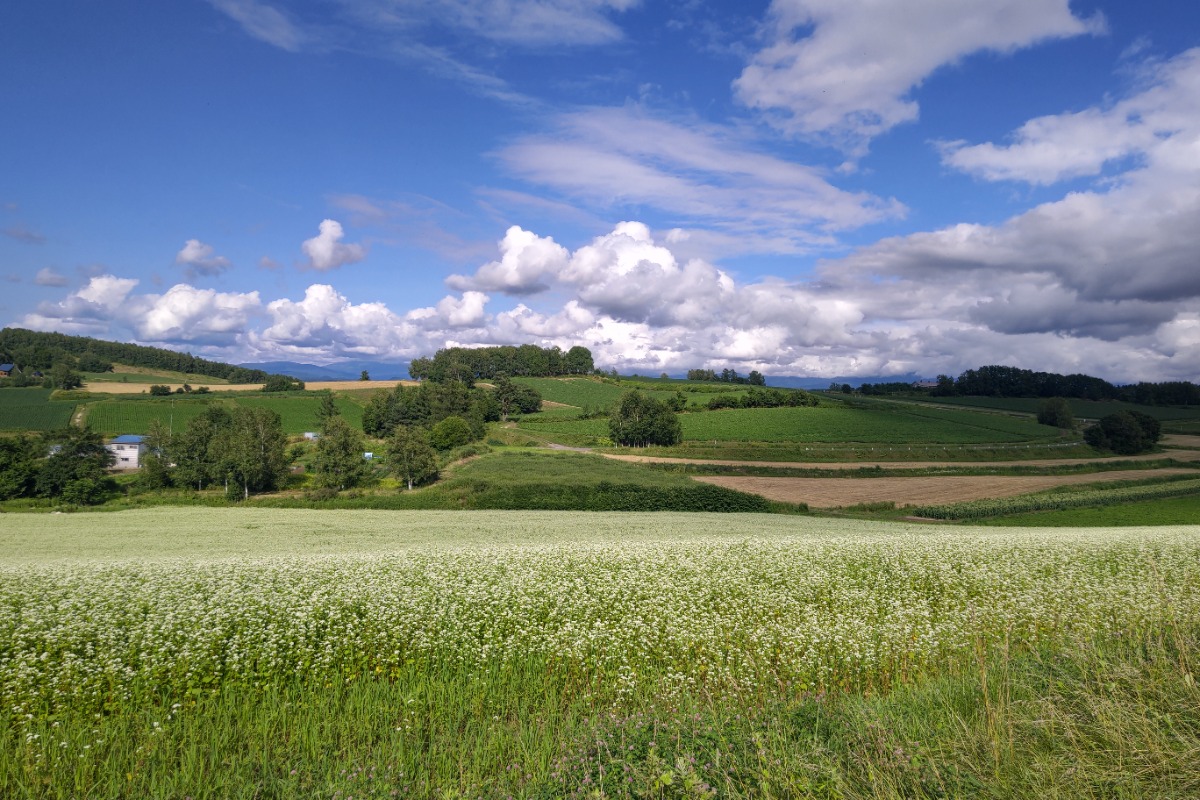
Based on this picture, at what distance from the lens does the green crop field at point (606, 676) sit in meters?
4.20

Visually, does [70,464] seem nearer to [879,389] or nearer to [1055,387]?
[879,389]

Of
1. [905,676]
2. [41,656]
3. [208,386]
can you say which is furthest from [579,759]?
[208,386]

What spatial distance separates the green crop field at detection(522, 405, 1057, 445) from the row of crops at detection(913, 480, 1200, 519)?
30524 millimetres

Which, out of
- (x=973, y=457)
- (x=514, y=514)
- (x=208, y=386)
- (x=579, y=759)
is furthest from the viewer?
(x=208, y=386)

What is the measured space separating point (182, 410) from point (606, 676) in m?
107

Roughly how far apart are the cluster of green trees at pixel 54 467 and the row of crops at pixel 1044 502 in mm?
60935

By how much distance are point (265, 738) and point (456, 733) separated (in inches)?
70.3

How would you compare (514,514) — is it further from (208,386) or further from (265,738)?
(208,386)

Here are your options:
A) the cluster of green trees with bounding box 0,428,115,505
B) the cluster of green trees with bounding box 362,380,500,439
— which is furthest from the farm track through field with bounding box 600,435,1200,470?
the cluster of green trees with bounding box 0,428,115,505

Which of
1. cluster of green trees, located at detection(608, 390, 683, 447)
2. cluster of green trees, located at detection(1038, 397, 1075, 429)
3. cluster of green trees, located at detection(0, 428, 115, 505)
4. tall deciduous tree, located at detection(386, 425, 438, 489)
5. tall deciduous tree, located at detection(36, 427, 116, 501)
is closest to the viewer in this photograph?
cluster of green trees, located at detection(0, 428, 115, 505)

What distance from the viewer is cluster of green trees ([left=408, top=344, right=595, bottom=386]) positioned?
15475 centimetres

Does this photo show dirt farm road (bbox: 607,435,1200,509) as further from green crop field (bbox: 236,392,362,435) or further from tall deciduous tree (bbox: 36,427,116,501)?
green crop field (bbox: 236,392,362,435)

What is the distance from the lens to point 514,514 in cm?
3350

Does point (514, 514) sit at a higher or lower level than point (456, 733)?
lower
